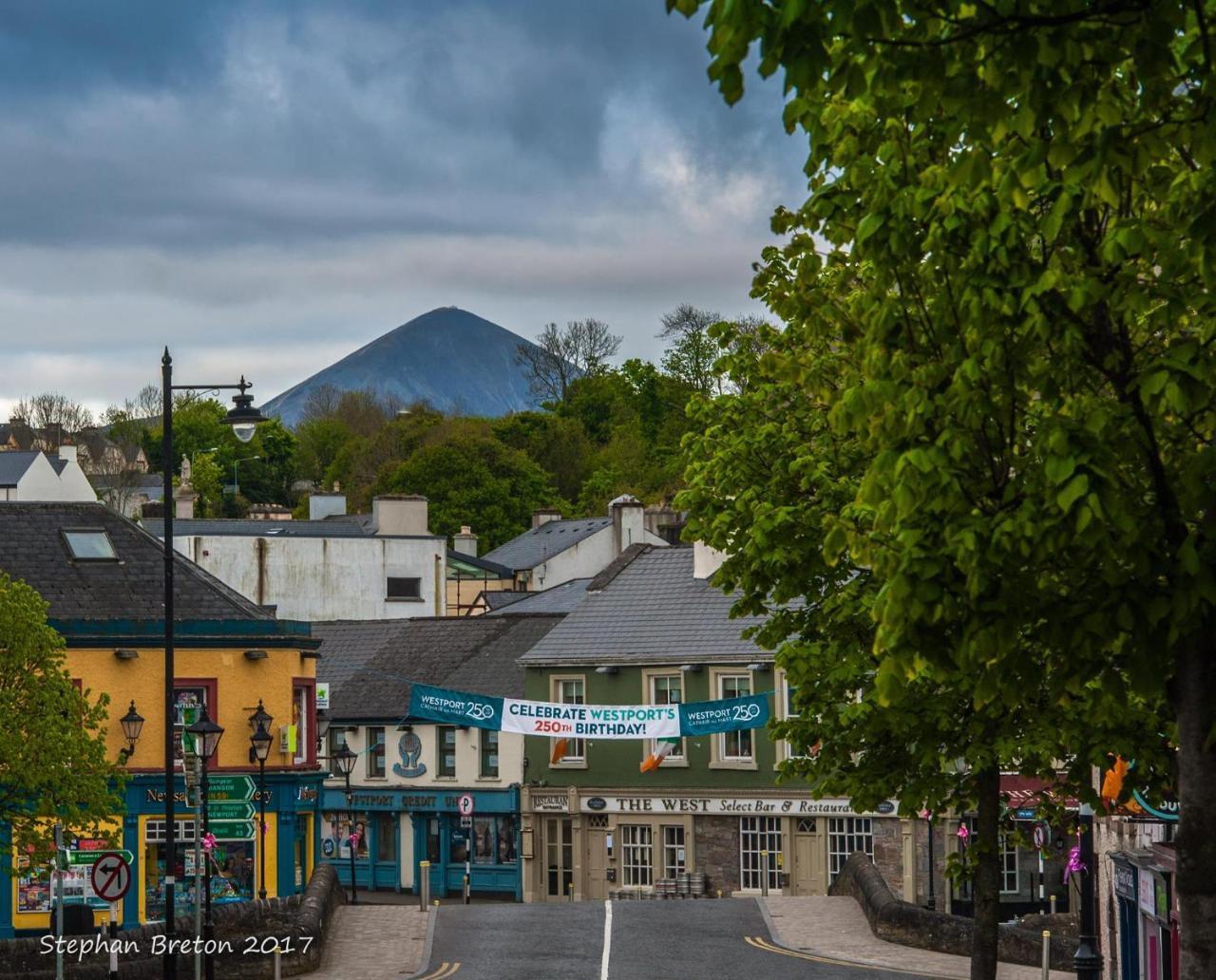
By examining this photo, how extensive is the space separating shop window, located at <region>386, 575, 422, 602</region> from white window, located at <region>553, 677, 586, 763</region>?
104ft

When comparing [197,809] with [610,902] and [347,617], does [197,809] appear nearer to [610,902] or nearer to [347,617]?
[610,902]

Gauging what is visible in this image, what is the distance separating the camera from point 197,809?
28.8 m

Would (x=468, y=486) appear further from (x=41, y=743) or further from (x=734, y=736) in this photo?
(x=41, y=743)

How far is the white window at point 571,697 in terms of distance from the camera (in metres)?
59.1

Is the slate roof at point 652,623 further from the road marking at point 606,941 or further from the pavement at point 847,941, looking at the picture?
the road marking at point 606,941

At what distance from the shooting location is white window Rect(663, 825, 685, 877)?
56.4 meters

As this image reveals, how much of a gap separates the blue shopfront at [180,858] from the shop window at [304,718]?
555 mm

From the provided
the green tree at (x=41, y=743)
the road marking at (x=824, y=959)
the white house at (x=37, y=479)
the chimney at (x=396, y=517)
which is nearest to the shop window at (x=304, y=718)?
the green tree at (x=41, y=743)

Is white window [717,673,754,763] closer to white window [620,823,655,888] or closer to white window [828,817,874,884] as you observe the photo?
white window [828,817,874,884]

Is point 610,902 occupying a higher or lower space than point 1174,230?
lower

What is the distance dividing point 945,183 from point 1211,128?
2490 mm

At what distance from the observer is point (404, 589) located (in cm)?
9062

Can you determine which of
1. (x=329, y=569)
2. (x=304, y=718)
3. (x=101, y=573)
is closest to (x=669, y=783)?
(x=304, y=718)

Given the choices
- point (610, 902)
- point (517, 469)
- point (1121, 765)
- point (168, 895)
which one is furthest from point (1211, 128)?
point (517, 469)
